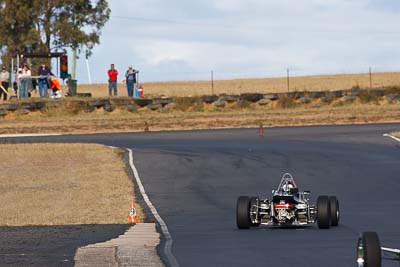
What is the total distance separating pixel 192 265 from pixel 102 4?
64506 millimetres

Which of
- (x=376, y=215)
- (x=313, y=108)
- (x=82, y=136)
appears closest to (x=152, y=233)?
(x=376, y=215)

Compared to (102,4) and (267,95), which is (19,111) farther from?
(102,4)

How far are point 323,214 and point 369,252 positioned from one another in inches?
327

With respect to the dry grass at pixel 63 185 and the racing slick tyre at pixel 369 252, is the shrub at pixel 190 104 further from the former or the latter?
the racing slick tyre at pixel 369 252

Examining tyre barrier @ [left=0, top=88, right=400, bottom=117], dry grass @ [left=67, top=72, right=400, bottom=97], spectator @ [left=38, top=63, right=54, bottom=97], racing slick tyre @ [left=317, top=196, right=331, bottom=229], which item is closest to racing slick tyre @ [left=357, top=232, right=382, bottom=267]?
racing slick tyre @ [left=317, top=196, right=331, bottom=229]

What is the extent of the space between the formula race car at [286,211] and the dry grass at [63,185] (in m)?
3.44

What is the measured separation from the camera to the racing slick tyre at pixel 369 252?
11195mm

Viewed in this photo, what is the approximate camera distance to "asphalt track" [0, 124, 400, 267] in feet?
55.4

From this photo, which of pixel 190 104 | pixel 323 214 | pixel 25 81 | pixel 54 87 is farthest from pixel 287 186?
pixel 54 87

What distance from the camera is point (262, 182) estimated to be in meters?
29.3

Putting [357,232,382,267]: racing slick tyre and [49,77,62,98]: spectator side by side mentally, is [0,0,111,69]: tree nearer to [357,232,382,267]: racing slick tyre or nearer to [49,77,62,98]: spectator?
[49,77,62,98]: spectator

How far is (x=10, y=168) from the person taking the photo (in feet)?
117

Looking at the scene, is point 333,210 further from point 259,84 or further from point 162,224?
point 259,84

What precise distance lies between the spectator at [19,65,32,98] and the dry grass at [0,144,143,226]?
15.2 meters
